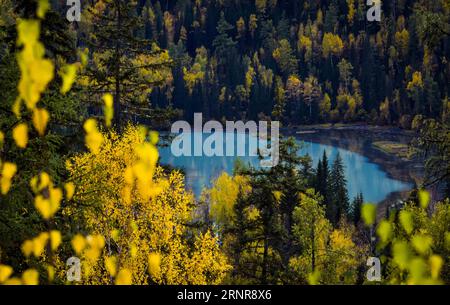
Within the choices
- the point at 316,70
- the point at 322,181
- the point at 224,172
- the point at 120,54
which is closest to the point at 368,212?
the point at 120,54

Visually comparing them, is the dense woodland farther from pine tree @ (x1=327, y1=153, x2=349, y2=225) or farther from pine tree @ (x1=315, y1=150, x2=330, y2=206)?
pine tree @ (x1=315, y1=150, x2=330, y2=206)

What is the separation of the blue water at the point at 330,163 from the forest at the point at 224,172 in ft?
12.1

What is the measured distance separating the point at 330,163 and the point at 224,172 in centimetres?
3453

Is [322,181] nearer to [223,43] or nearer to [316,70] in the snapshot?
[316,70]

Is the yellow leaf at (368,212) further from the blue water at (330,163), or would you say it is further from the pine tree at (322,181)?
the pine tree at (322,181)

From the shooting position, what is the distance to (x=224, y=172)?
189 ft

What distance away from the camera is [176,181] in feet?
40.9

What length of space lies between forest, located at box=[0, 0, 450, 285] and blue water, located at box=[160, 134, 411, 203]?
368 cm

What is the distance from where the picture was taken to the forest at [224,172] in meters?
3.62

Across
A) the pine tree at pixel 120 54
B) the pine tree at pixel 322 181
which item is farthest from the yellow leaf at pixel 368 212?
the pine tree at pixel 322 181

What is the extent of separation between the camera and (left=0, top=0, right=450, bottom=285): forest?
362 cm

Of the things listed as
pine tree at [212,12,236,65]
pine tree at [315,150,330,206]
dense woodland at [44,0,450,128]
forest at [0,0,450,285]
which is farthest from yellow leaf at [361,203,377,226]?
pine tree at [212,12,236,65]
